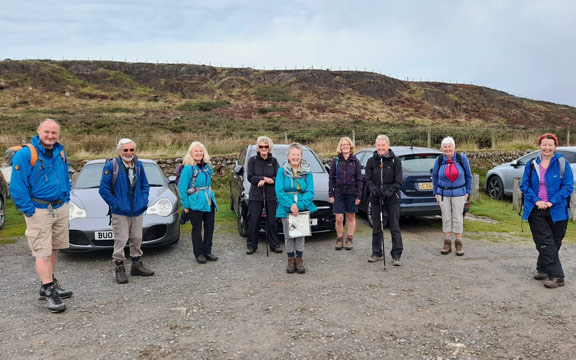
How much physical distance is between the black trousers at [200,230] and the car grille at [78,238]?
5.03ft

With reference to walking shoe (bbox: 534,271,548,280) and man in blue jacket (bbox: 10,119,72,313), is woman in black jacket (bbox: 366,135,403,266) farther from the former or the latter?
man in blue jacket (bbox: 10,119,72,313)

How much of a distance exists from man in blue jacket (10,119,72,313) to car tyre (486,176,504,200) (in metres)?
11.3

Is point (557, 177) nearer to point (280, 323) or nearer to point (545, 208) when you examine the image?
point (545, 208)

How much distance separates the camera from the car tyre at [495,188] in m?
12.0

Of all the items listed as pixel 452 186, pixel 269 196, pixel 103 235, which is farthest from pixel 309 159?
pixel 103 235

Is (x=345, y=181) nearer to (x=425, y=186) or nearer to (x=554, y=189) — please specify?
(x=425, y=186)

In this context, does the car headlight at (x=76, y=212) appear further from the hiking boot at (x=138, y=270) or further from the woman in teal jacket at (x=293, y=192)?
the woman in teal jacket at (x=293, y=192)

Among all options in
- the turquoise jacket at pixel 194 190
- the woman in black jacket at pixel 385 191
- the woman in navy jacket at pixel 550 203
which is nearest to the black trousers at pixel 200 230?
the turquoise jacket at pixel 194 190

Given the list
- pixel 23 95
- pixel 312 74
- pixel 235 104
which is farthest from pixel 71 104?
pixel 312 74

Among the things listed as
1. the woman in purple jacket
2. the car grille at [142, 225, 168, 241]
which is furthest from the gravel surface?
the woman in purple jacket

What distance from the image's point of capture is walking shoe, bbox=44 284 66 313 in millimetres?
4266

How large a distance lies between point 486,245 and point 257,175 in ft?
13.3

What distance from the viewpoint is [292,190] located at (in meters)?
5.81

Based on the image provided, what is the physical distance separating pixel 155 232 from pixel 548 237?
211 inches
